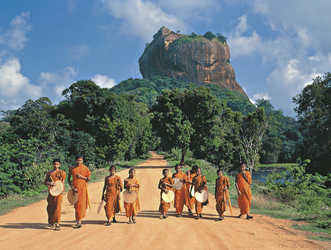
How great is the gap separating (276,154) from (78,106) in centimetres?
4605

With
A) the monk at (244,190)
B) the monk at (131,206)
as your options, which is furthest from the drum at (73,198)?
the monk at (244,190)

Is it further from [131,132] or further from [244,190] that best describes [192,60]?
[244,190]

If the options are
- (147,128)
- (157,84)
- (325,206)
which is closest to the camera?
(325,206)

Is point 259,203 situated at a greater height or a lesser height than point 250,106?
lesser

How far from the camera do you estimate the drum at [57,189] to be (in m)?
7.36

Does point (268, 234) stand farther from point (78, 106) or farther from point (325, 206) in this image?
point (78, 106)

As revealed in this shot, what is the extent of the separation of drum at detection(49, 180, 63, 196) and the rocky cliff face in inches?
6361

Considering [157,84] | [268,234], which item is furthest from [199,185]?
[157,84]

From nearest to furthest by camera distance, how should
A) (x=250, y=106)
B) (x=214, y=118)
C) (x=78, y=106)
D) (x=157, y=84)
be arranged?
(x=214, y=118) → (x=78, y=106) → (x=250, y=106) → (x=157, y=84)

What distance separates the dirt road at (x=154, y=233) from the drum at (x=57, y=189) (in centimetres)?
98

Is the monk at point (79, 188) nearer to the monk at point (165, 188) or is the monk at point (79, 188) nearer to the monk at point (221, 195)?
the monk at point (165, 188)

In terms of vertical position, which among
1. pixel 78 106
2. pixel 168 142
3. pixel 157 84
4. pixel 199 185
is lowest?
pixel 199 185

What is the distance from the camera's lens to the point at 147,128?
52219 mm

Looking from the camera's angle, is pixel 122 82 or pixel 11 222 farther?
pixel 122 82
